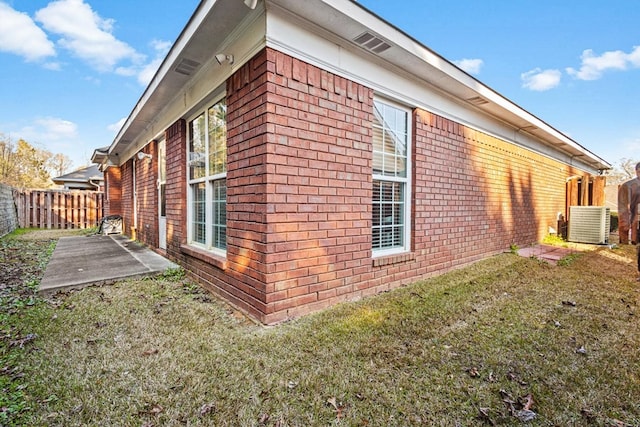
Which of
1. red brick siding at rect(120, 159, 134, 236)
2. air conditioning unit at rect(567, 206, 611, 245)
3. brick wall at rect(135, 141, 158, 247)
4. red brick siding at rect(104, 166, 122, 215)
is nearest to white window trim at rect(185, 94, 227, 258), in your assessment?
brick wall at rect(135, 141, 158, 247)

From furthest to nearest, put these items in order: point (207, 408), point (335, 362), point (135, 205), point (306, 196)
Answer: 1. point (135, 205)
2. point (306, 196)
3. point (335, 362)
4. point (207, 408)

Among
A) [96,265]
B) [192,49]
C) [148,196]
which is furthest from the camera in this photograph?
[148,196]

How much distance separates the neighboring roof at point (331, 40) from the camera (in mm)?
2842

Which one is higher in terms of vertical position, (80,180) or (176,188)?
(80,180)

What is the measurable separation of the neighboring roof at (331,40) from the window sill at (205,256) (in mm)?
2330

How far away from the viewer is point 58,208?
1331 centimetres

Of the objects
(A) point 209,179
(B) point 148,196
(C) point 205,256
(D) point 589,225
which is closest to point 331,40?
(A) point 209,179

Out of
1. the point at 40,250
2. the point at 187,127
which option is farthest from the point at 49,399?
the point at 40,250

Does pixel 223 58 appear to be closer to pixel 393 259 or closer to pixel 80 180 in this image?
pixel 393 259

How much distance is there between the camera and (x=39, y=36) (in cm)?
1059

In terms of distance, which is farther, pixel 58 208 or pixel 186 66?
pixel 58 208

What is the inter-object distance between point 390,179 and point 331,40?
6.45 ft

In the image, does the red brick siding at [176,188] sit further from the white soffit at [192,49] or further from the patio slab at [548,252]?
the patio slab at [548,252]

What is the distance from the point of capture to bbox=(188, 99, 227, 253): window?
405cm
